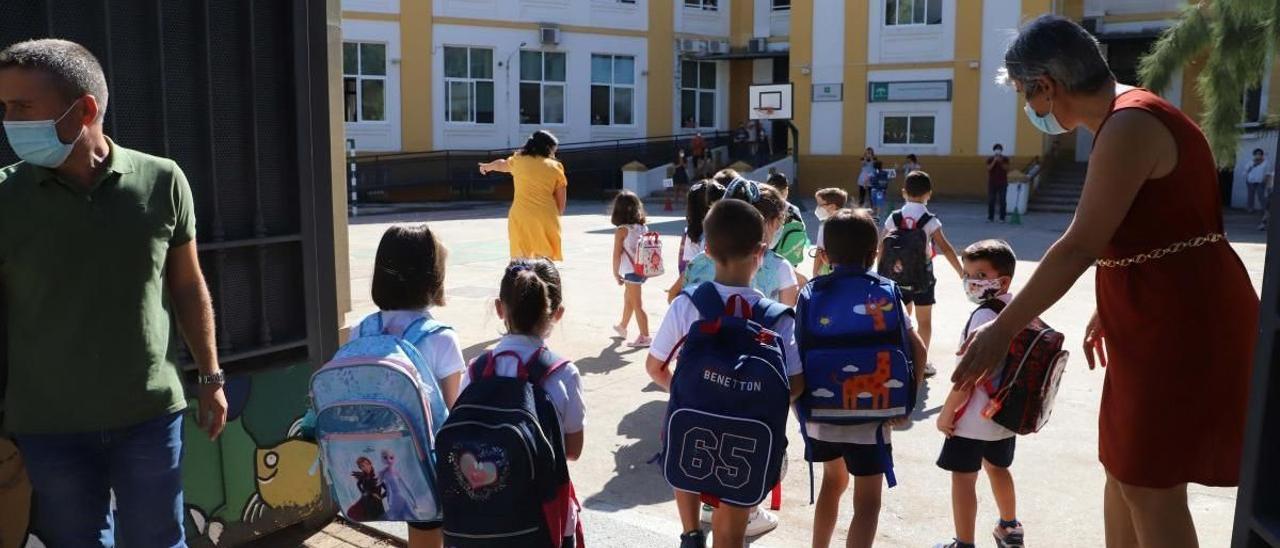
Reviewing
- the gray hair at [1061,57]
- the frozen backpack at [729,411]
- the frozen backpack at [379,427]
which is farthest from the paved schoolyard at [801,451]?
the gray hair at [1061,57]

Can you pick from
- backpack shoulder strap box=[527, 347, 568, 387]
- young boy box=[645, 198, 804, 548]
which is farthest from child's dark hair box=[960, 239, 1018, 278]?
backpack shoulder strap box=[527, 347, 568, 387]

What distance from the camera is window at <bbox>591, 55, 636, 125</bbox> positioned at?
1247 inches

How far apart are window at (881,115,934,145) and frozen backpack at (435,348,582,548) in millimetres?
26308

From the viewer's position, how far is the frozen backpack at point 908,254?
22.7 feet

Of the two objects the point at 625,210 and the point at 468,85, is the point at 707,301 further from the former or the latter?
the point at 468,85

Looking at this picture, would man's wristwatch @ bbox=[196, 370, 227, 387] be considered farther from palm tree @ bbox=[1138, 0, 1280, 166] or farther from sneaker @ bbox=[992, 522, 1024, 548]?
palm tree @ bbox=[1138, 0, 1280, 166]

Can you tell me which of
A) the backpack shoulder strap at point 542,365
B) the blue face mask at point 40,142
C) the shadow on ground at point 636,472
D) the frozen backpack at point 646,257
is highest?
the blue face mask at point 40,142

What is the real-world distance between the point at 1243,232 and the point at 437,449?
20.1m

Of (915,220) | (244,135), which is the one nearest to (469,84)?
(915,220)

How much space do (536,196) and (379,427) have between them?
5.59m

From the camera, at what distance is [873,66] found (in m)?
28.0

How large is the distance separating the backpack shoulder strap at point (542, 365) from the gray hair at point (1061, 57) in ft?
5.22

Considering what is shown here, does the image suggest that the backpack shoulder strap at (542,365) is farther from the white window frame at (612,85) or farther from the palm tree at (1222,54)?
the white window frame at (612,85)

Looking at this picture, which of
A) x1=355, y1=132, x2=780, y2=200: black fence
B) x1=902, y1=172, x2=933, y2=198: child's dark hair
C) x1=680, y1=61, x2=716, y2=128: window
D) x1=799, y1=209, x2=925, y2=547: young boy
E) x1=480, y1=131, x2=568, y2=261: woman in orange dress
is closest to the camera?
x1=799, y1=209, x2=925, y2=547: young boy
